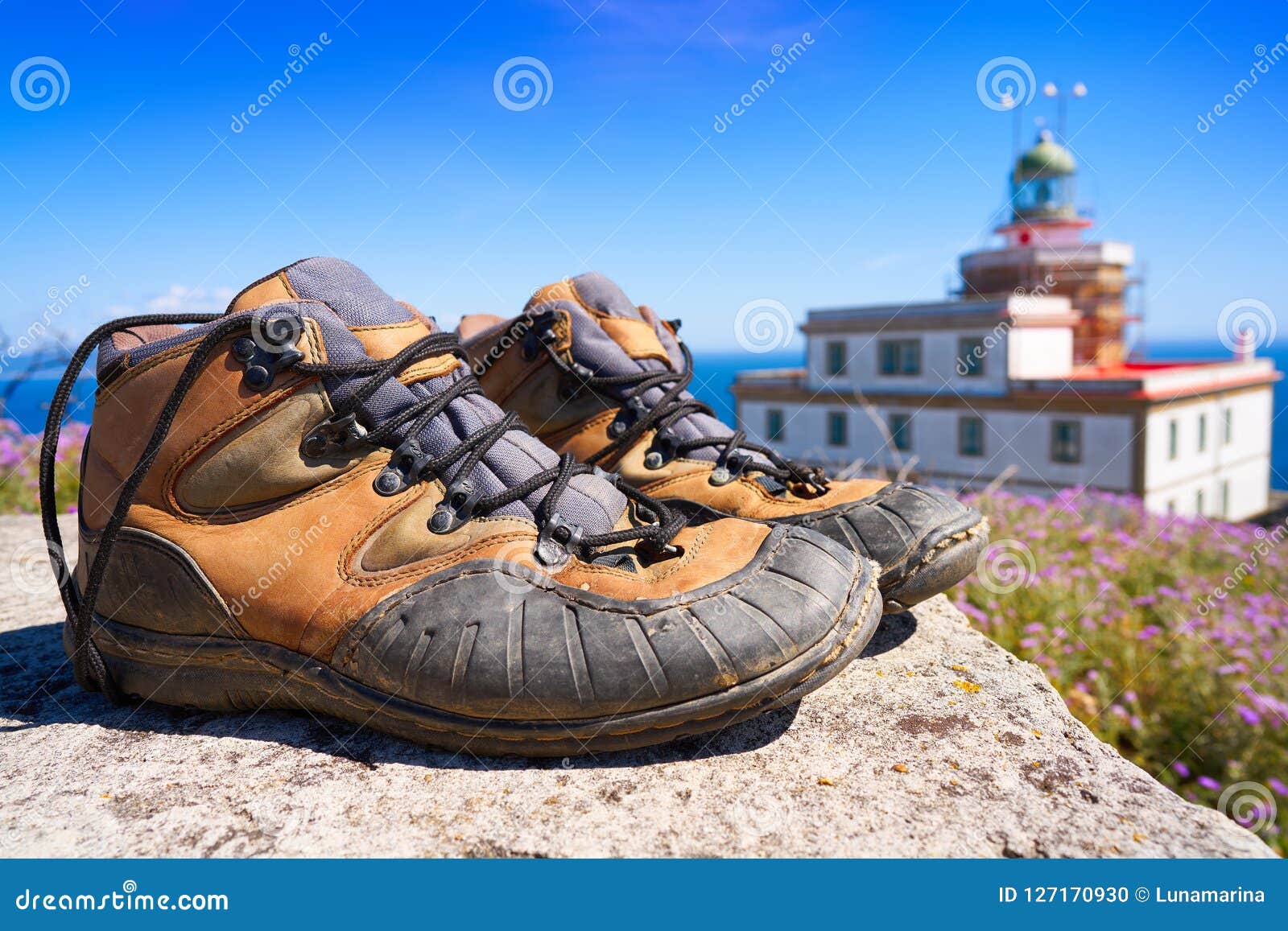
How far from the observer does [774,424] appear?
28875 millimetres

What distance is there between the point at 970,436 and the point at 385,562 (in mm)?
24838

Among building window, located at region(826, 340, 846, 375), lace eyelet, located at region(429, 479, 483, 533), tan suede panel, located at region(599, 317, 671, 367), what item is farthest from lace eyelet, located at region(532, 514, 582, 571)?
building window, located at region(826, 340, 846, 375)

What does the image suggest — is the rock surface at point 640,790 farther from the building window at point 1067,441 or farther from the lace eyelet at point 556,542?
the building window at point 1067,441

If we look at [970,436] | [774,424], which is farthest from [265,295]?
[774,424]

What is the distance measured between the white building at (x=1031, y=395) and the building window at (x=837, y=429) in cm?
4

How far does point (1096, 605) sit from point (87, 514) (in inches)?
190

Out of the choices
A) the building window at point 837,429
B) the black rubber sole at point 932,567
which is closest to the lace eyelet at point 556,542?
the black rubber sole at point 932,567

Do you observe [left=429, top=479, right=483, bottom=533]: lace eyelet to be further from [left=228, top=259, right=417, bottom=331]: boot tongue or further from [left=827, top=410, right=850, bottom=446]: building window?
[left=827, top=410, right=850, bottom=446]: building window

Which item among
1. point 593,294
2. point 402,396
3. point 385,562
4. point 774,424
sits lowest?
point 774,424

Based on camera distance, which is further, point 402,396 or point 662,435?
point 662,435

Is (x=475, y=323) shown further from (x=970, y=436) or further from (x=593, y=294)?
(x=970, y=436)

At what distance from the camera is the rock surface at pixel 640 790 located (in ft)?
5.00

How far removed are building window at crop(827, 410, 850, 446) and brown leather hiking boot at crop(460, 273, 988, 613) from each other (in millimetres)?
24723

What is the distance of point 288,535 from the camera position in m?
1.94
